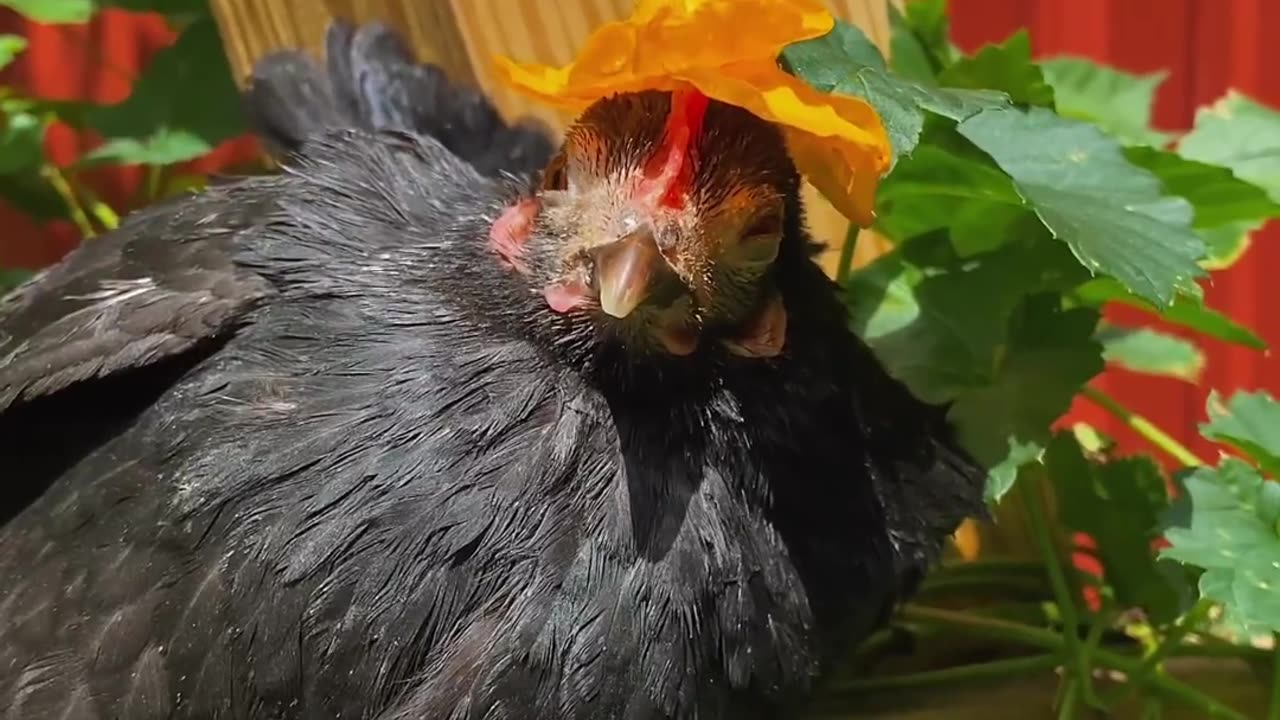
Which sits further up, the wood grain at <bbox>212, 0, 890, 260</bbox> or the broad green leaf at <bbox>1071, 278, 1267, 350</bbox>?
the wood grain at <bbox>212, 0, 890, 260</bbox>

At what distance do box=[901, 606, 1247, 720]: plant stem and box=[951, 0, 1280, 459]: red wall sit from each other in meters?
0.67

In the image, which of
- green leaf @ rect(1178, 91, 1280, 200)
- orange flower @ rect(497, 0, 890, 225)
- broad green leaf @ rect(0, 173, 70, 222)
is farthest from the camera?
broad green leaf @ rect(0, 173, 70, 222)

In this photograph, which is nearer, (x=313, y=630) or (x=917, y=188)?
(x=313, y=630)

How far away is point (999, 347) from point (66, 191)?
0.79m

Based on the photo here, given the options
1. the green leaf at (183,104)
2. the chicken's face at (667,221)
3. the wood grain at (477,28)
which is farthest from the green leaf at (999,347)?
the green leaf at (183,104)

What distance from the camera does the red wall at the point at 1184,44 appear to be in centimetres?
132

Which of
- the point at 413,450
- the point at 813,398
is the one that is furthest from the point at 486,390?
the point at 813,398

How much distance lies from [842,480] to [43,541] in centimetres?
37

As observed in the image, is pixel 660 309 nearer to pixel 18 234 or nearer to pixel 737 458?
pixel 737 458

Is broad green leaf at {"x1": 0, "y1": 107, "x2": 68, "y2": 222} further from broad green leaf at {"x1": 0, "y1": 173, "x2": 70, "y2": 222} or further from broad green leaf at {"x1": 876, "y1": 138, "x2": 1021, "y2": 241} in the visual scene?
broad green leaf at {"x1": 876, "y1": 138, "x2": 1021, "y2": 241}

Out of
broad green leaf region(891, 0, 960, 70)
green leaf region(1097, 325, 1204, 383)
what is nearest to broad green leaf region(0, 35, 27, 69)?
broad green leaf region(891, 0, 960, 70)

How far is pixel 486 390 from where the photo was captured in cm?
52

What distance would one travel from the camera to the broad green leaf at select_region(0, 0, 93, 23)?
0.82 meters

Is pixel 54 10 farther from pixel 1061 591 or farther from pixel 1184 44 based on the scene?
pixel 1184 44
